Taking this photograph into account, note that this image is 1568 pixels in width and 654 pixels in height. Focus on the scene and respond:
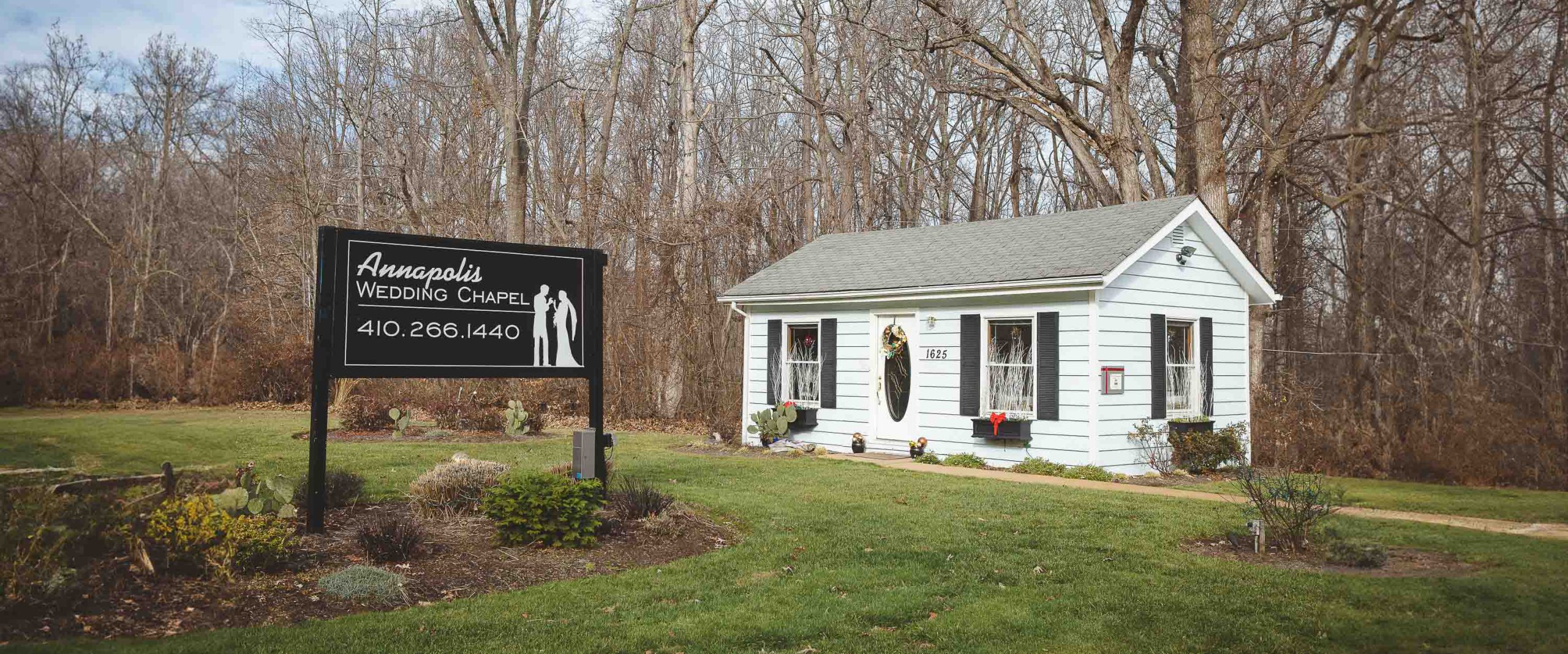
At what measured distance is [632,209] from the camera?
20594mm

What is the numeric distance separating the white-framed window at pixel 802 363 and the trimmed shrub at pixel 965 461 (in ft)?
9.32

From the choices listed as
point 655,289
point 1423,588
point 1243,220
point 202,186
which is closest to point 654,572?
point 1423,588

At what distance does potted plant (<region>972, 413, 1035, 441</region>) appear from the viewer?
13195 mm

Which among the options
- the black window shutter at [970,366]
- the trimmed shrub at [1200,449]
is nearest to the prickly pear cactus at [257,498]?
the black window shutter at [970,366]

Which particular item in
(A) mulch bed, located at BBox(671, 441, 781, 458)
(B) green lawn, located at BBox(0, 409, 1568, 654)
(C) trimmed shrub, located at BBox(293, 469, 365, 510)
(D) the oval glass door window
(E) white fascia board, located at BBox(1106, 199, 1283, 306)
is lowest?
(B) green lawn, located at BBox(0, 409, 1568, 654)

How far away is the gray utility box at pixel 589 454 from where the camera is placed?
8.37m

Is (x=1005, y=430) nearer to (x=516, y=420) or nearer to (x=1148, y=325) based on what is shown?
(x=1148, y=325)

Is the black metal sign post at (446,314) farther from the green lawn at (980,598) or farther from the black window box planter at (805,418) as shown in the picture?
the black window box planter at (805,418)

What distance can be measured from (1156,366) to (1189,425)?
0.94 meters

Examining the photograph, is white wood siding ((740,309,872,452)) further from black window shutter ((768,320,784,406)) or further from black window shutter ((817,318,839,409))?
black window shutter ((768,320,784,406))

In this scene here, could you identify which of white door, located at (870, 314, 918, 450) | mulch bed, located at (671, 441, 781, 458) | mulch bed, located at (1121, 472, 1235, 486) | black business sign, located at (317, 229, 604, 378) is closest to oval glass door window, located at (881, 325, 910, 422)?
white door, located at (870, 314, 918, 450)

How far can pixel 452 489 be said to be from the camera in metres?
8.40

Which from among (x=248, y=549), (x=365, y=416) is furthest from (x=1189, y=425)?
(x=365, y=416)

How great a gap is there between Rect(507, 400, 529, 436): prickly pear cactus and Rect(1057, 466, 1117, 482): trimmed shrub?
8147 millimetres
